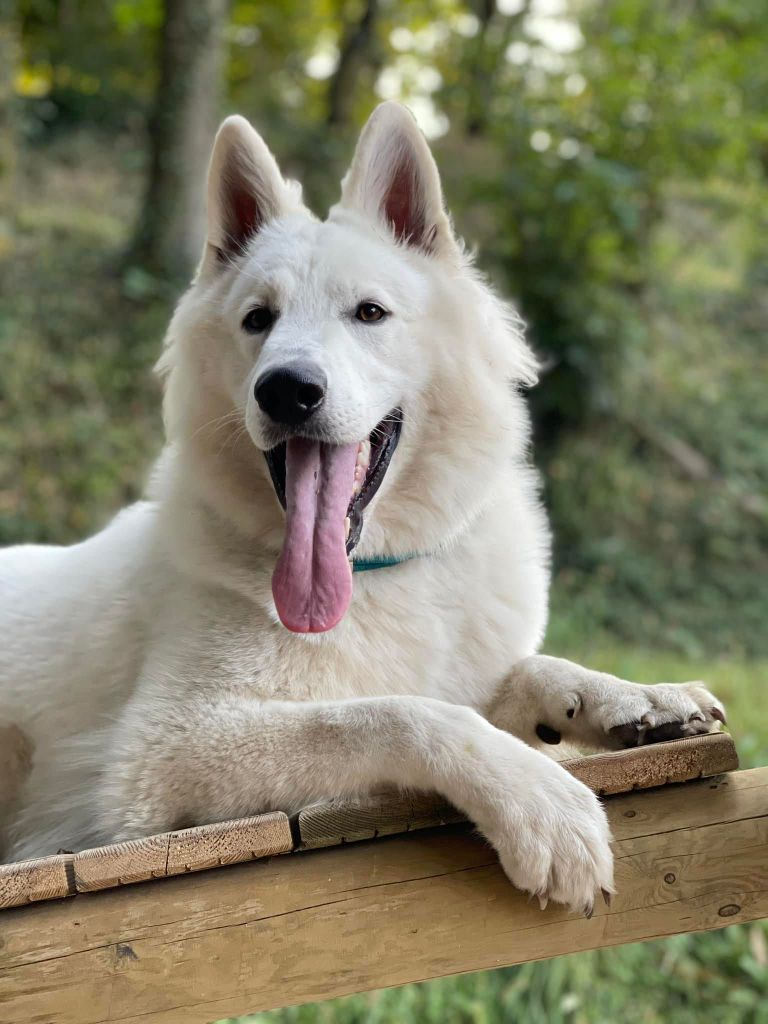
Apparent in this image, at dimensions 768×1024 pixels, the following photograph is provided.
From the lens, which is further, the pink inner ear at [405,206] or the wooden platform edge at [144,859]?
the pink inner ear at [405,206]

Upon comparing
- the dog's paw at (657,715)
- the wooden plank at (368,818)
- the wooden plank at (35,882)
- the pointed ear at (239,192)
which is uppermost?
the pointed ear at (239,192)

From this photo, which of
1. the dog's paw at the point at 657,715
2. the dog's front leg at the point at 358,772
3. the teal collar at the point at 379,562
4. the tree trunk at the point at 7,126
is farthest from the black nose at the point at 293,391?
the tree trunk at the point at 7,126

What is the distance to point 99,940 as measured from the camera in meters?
1.99

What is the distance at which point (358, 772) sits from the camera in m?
2.24

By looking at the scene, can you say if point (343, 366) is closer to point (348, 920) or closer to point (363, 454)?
point (363, 454)

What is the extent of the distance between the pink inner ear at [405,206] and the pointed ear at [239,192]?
34cm

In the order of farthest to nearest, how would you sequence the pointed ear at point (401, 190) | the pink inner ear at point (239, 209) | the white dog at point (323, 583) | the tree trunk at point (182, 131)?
the tree trunk at point (182, 131), the pink inner ear at point (239, 209), the pointed ear at point (401, 190), the white dog at point (323, 583)

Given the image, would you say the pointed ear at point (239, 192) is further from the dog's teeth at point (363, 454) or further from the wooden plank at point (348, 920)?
the wooden plank at point (348, 920)

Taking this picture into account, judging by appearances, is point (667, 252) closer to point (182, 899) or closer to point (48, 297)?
point (48, 297)

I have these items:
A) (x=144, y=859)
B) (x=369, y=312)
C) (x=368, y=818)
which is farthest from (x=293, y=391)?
(x=144, y=859)

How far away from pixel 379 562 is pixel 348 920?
1.07 metres

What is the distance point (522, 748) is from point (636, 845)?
33 centimetres

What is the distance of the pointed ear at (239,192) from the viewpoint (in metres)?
3.01

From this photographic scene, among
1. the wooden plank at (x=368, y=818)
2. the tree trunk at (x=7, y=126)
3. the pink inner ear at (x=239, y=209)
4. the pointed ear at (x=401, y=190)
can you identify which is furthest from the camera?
the tree trunk at (x=7, y=126)
